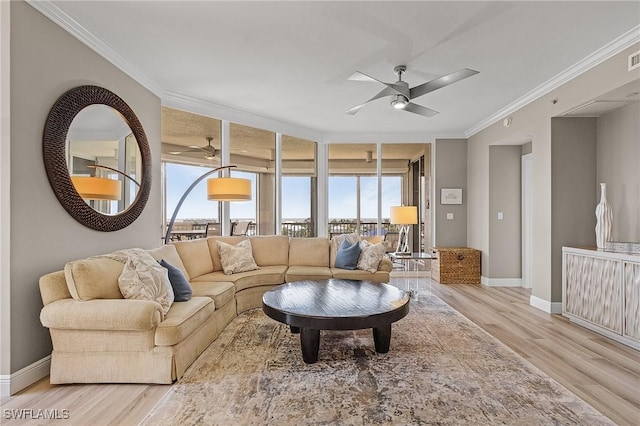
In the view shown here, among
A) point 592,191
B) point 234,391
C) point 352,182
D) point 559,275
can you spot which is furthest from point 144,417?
point 352,182

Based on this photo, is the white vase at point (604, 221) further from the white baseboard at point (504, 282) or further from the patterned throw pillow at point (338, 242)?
the patterned throw pillow at point (338, 242)

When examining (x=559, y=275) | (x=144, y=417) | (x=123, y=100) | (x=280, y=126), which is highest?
(x=280, y=126)

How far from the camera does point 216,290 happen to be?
3490mm

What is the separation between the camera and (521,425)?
193 centimetres

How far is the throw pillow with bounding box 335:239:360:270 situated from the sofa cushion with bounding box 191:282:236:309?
5.19 ft

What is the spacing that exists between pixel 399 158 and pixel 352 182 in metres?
1.28

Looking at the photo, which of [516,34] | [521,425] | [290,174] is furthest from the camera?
[290,174]

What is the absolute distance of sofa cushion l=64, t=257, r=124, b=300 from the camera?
96.2 inches

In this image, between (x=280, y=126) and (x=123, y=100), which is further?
(x=280, y=126)

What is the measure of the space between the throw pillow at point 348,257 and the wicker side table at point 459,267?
2122 millimetres

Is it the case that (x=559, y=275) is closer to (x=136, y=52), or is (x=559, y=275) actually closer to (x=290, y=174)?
(x=290, y=174)

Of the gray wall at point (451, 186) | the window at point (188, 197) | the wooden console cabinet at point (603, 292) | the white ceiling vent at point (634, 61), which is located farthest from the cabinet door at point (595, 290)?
the window at point (188, 197)

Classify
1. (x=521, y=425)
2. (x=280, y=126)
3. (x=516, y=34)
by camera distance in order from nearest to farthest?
(x=521, y=425), (x=516, y=34), (x=280, y=126)

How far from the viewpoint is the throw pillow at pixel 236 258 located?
4.44 m
